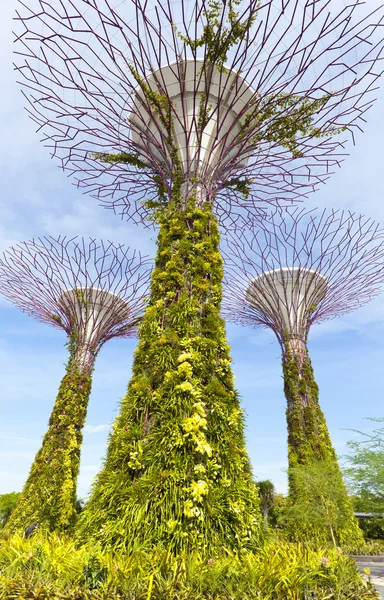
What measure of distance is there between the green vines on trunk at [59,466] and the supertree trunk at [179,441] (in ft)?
26.8

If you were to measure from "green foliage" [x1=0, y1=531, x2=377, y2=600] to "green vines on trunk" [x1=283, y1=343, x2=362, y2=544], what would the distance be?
8144 mm

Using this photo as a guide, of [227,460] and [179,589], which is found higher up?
[227,460]

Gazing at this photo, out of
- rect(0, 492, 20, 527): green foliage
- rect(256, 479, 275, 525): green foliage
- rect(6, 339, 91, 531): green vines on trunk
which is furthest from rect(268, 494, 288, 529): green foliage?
rect(0, 492, 20, 527): green foliage

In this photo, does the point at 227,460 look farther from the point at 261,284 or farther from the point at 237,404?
the point at 261,284

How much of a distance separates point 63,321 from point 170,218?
31.7 ft

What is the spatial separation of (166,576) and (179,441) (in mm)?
1214

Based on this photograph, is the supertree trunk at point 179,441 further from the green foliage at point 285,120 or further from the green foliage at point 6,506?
the green foliage at point 6,506

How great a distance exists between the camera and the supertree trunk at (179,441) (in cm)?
366

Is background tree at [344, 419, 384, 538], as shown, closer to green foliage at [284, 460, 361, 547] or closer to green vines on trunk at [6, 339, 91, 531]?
green foliage at [284, 460, 361, 547]

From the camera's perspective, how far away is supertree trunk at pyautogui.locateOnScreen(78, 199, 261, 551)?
3.66 metres

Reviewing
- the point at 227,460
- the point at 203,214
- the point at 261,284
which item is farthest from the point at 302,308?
the point at 227,460

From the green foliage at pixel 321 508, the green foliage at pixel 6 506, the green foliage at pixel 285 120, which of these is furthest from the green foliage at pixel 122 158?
the green foliage at pixel 6 506

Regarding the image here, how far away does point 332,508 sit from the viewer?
11.0 metres

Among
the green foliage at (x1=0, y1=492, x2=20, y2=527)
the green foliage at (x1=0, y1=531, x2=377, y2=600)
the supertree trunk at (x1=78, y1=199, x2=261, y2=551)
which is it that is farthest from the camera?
the green foliage at (x1=0, y1=492, x2=20, y2=527)
